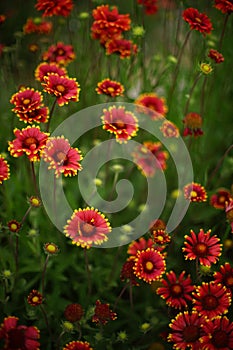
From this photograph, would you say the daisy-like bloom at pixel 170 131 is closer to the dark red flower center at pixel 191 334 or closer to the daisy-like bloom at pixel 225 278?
the daisy-like bloom at pixel 225 278

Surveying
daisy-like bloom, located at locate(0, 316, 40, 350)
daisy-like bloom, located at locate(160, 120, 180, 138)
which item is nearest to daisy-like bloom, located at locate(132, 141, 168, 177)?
daisy-like bloom, located at locate(160, 120, 180, 138)

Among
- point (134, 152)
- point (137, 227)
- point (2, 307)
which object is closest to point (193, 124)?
point (134, 152)

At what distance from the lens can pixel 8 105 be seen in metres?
1.42

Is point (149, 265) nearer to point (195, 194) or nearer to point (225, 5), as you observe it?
point (195, 194)

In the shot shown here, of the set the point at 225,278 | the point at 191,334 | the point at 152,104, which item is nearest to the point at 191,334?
the point at 191,334

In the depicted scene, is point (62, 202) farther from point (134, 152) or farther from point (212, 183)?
point (212, 183)

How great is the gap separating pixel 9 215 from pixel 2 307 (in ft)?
0.79

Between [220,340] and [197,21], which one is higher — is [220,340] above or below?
below

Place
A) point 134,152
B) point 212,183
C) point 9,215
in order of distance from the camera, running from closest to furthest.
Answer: point 9,215, point 134,152, point 212,183

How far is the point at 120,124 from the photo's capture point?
105 cm

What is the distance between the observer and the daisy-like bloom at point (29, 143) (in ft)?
2.97

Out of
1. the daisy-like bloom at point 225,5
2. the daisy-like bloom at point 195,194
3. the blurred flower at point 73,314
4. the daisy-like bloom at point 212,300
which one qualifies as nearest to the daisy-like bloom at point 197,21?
the daisy-like bloom at point 225,5

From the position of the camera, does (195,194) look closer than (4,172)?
No

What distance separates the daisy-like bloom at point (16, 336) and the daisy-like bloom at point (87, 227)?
205 millimetres
